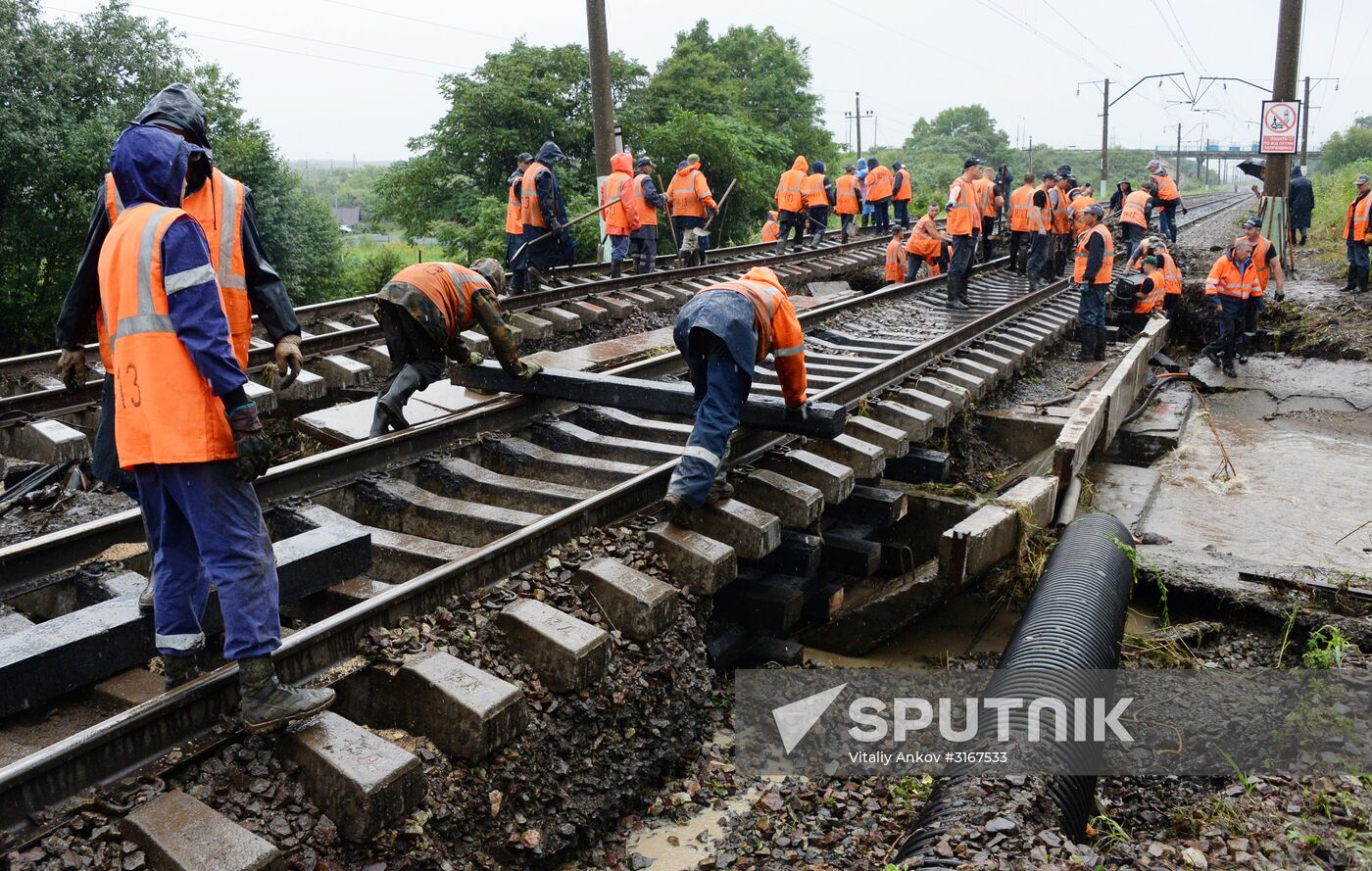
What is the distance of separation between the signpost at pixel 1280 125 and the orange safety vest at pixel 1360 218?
4.85ft

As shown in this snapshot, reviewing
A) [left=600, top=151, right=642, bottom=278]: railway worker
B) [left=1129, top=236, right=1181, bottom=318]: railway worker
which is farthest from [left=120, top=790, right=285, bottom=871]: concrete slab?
[left=1129, top=236, right=1181, bottom=318]: railway worker

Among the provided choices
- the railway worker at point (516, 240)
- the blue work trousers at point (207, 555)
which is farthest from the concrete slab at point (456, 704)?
the railway worker at point (516, 240)

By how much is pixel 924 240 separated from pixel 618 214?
4.30 meters

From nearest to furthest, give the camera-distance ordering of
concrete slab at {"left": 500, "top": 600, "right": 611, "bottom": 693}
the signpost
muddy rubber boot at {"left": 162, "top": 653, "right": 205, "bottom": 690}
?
muddy rubber boot at {"left": 162, "top": 653, "right": 205, "bottom": 690} → concrete slab at {"left": 500, "top": 600, "right": 611, "bottom": 693} → the signpost

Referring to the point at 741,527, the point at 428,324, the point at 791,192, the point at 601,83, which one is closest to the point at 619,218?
the point at 601,83

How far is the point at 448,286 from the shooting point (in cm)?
633

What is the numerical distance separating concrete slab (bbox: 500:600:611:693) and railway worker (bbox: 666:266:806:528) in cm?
107

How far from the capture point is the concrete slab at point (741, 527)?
476cm

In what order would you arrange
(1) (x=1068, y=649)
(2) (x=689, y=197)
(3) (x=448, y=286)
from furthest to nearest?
(2) (x=689, y=197)
(3) (x=448, y=286)
(1) (x=1068, y=649)

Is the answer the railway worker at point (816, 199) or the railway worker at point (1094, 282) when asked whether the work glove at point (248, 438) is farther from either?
the railway worker at point (816, 199)

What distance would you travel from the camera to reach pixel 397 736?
3.35 meters

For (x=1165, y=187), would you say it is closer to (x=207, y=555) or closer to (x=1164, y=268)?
(x=1164, y=268)

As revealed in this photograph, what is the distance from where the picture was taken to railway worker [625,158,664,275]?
1362 cm

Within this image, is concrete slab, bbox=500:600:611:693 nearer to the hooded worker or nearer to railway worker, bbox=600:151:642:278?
the hooded worker
